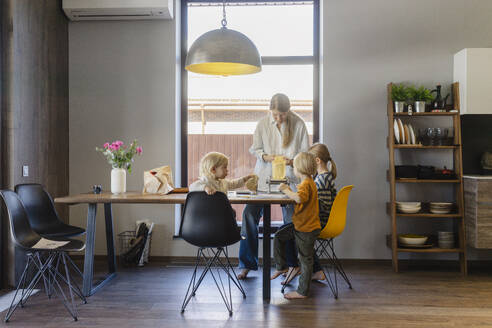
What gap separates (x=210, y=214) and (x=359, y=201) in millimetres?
2068

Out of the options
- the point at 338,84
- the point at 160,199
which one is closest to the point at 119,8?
the point at 160,199

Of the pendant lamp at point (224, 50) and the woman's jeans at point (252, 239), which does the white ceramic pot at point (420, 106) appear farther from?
the pendant lamp at point (224, 50)

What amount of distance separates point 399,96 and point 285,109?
3.90 feet

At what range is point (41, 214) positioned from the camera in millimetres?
3439

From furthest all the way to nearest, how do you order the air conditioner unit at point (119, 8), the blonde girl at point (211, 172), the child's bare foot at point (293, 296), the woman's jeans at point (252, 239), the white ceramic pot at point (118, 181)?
the air conditioner unit at point (119, 8), the woman's jeans at point (252, 239), the white ceramic pot at point (118, 181), the child's bare foot at point (293, 296), the blonde girl at point (211, 172)

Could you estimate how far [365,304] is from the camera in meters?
3.16

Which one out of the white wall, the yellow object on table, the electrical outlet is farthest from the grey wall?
the electrical outlet

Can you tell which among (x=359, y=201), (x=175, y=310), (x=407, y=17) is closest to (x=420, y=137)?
(x=359, y=201)

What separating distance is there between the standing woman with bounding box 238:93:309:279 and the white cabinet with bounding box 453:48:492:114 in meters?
1.58

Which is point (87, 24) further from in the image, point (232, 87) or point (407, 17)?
point (407, 17)

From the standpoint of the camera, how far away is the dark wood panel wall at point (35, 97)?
3518mm

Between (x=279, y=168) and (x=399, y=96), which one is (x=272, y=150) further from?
(x=399, y=96)

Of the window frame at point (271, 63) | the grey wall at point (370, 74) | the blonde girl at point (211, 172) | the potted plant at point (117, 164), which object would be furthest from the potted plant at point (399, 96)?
the potted plant at point (117, 164)

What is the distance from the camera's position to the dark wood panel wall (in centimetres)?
352
